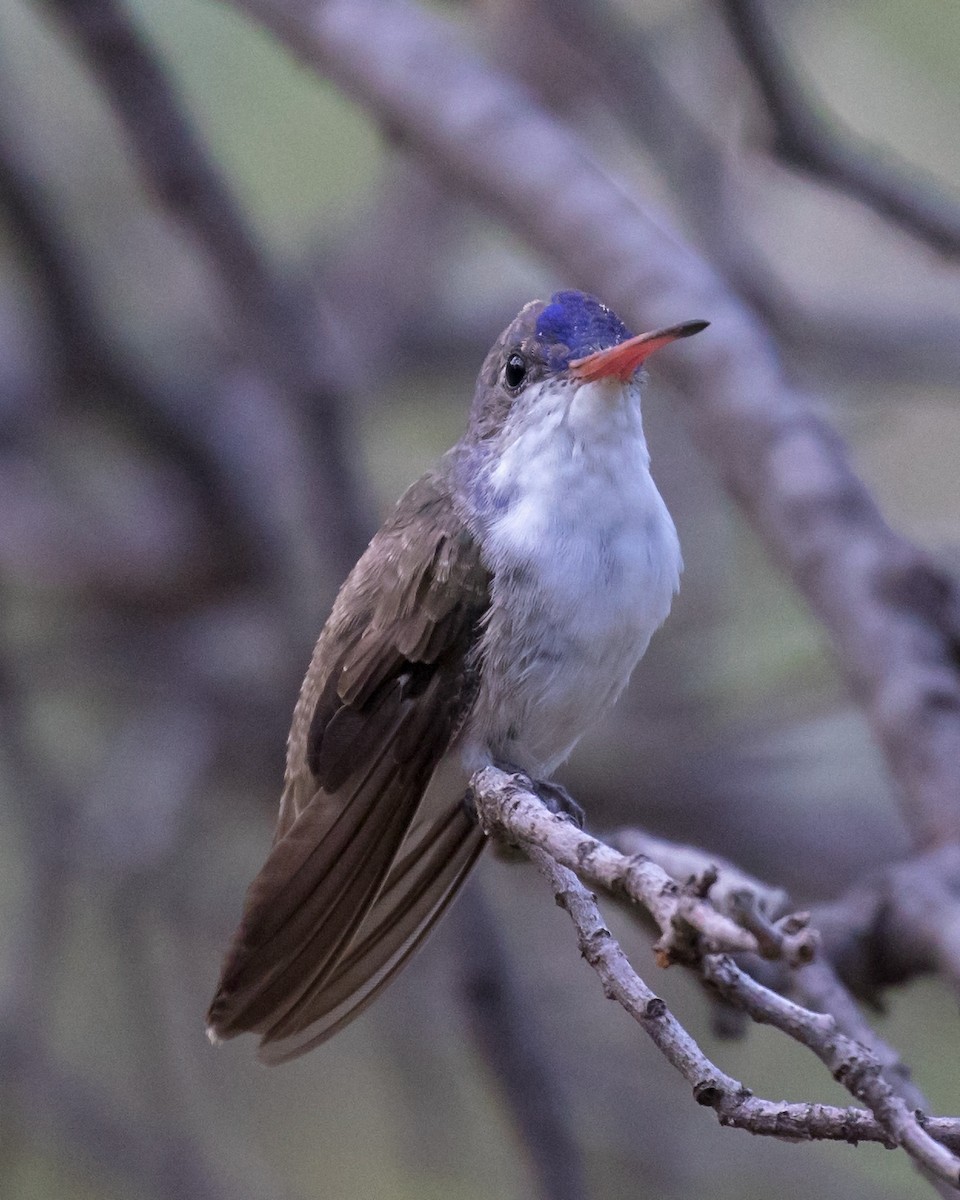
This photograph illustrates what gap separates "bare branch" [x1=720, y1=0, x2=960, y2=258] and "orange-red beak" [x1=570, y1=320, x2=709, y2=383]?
1.29 metres

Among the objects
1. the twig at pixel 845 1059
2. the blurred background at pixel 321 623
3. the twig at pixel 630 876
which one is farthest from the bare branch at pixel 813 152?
the twig at pixel 845 1059

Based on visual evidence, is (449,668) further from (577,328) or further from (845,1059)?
(845,1059)

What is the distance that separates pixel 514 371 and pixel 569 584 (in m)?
0.57

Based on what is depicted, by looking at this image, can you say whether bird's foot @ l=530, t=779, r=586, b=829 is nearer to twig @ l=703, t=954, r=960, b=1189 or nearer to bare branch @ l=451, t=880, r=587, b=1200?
bare branch @ l=451, t=880, r=587, b=1200

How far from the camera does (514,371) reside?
3.11m

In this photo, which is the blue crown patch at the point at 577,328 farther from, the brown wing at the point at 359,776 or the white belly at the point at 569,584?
the brown wing at the point at 359,776

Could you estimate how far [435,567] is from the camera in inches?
110

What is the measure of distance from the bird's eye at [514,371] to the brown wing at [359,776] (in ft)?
1.05

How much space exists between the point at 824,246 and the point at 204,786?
13.9ft

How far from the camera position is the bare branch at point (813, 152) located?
12.5 ft

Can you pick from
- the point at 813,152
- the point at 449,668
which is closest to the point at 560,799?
the point at 449,668

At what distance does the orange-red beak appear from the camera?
2.49 m

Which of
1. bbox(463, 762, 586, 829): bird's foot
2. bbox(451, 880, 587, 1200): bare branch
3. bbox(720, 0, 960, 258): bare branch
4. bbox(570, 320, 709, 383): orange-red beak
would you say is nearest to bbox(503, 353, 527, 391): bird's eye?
bbox(570, 320, 709, 383): orange-red beak

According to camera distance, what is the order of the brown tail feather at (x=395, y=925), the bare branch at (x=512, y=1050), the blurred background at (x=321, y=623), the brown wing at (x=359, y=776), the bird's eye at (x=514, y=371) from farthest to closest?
the blurred background at (x=321, y=623) < the bare branch at (x=512, y=1050) < the bird's eye at (x=514, y=371) < the brown tail feather at (x=395, y=925) < the brown wing at (x=359, y=776)
